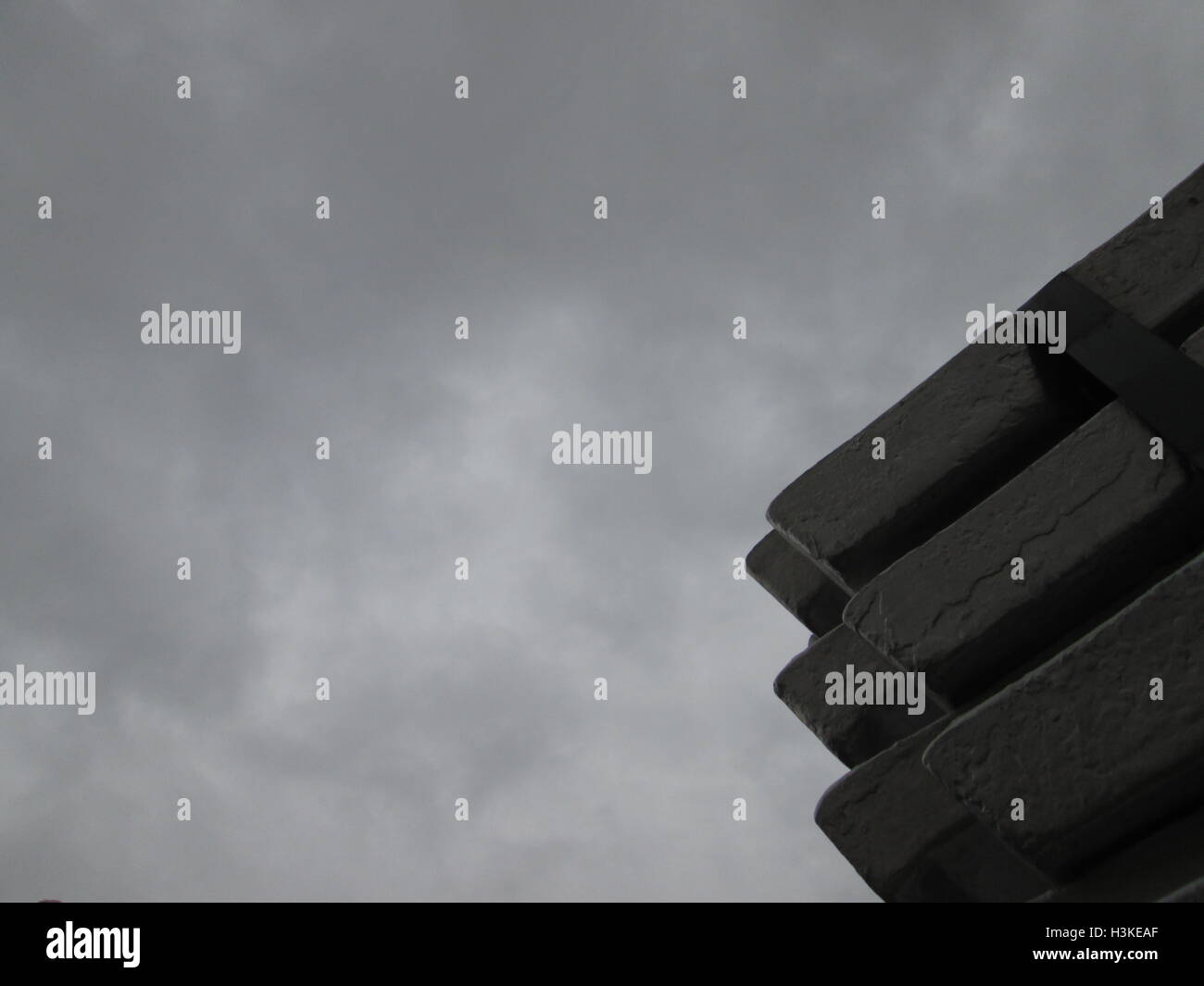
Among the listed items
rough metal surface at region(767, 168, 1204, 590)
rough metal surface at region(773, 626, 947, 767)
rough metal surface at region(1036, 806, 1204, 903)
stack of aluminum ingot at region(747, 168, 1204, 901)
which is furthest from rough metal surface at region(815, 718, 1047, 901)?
rough metal surface at region(767, 168, 1204, 590)

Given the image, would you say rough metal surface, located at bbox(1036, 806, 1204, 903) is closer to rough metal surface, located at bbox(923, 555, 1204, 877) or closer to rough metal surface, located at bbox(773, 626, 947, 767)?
rough metal surface, located at bbox(923, 555, 1204, 877)

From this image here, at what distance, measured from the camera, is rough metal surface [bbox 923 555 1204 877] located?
1.29 m

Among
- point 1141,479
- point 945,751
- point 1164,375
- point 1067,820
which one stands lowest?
point 1067,820

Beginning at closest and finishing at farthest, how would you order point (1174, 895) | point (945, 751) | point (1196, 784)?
1. point (1174, 895)
2. point (1196, 784)
3. point (945, 751)

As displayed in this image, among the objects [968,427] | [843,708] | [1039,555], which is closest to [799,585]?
[843,708]

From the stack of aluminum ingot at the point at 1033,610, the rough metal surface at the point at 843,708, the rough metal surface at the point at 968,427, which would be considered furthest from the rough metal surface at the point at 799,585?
the rough metal surface at the point at 968,427

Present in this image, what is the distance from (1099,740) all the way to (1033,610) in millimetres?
249

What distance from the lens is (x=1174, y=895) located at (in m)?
1.15

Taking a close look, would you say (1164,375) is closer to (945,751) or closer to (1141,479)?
(1141,479)

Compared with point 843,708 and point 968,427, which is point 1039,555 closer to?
point 968,427

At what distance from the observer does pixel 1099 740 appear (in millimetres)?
1334
